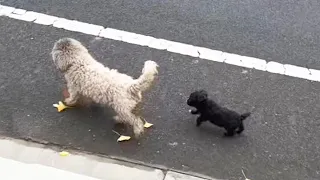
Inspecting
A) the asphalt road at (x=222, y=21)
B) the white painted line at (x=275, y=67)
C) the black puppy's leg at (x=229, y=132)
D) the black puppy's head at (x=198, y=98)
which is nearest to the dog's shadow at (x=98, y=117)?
the black puppy's head at (x=198, y=98)

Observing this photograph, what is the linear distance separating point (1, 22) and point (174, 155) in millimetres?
2637

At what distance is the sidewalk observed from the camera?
12.9ft

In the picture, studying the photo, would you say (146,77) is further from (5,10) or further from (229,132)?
(5,10)

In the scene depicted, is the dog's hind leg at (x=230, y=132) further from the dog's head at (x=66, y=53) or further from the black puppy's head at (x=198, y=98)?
the dog's head at (x=66, y=53)

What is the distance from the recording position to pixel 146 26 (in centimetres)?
559

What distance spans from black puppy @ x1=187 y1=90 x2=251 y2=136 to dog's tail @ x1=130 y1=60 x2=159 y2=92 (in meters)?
0.47

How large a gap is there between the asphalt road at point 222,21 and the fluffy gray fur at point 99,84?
1.33 meters

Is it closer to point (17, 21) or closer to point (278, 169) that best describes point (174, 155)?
point (278, 169)

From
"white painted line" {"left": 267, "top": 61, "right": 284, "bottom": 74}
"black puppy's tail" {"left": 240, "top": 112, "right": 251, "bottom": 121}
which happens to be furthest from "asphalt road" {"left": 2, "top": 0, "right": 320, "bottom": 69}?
"black puppy's tail" {"left": 240, "top": 112, "right": 251, "bottom": 121}

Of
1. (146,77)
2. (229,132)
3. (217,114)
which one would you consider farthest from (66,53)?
(229,132)

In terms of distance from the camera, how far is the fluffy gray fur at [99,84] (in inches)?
164

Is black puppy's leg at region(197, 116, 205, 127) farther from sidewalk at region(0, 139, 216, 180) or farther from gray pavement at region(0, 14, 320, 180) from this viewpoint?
sidewalk at region(0, 139, 216, 180)

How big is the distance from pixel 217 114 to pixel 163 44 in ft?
4.51

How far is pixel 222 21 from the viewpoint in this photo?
5719 mm
